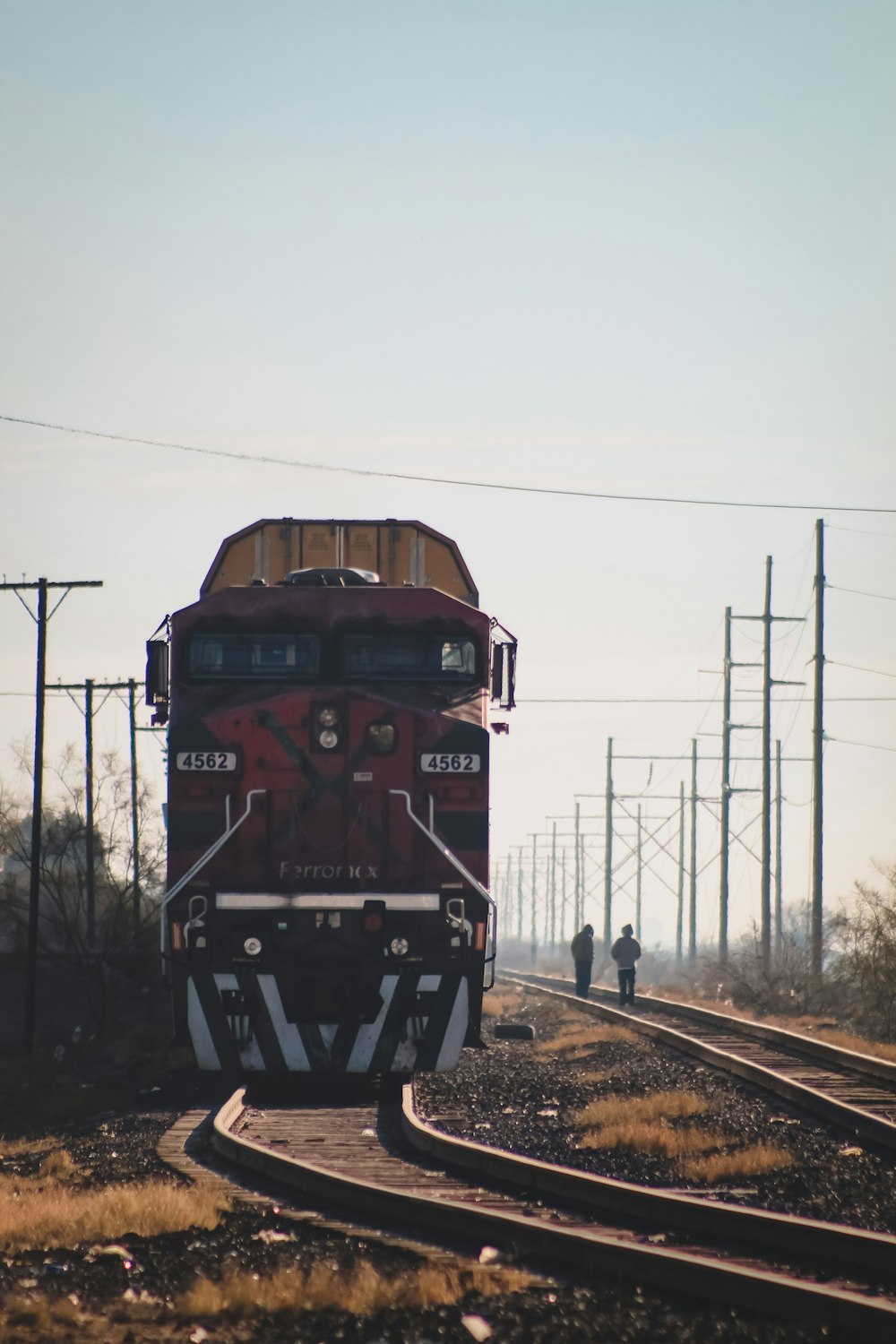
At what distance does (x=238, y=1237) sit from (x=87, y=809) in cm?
3401

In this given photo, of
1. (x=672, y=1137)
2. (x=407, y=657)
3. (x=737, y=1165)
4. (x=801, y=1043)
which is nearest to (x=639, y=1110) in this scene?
(x=672, y=1137)

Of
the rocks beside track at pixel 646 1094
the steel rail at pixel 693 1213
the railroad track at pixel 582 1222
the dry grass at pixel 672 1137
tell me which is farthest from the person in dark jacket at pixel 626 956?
the steel rail at pixel 693 1213

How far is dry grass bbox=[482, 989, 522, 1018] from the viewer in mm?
32531

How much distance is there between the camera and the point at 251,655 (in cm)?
1441

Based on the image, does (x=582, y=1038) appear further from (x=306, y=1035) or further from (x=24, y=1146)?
(x=24, y=1146)

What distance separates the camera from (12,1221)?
912 centimetres

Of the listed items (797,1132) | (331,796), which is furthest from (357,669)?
(797,1132)

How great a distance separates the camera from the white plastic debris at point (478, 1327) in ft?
22.5

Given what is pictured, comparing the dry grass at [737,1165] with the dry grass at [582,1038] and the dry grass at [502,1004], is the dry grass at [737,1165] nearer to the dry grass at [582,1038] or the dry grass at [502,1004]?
the dry grass at [582,1038]

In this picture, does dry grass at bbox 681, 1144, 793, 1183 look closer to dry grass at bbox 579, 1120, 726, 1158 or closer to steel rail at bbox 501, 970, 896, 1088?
dry grass at bbox 579, 1120, 726, 1158

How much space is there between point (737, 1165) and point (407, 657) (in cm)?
566

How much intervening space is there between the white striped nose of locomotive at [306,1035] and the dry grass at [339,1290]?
19.1 feet

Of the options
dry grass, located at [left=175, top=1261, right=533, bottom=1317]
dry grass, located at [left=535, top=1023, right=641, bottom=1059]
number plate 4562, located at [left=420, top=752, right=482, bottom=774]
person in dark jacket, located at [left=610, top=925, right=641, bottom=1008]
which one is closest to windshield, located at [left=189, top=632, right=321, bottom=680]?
number plate 4562, located at [left=420, top=752, right=482, bottom=774]

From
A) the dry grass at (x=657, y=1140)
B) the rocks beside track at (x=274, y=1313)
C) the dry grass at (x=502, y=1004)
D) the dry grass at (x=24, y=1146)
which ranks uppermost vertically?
the rocks beside track at (x=274, y=1313)
